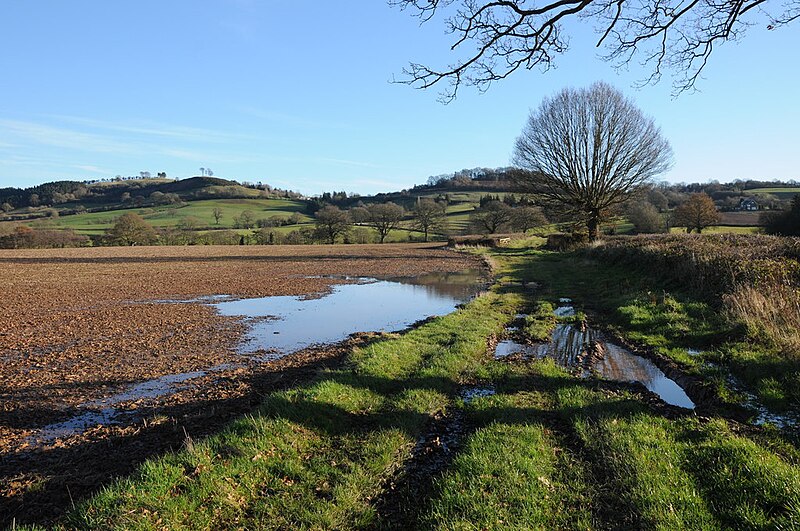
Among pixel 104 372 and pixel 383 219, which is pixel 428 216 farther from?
pixel 104 372

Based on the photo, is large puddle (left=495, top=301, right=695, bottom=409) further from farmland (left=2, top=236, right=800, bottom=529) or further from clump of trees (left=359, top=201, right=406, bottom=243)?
clump of trees (left=359, top=201, right=406, bottom=243)

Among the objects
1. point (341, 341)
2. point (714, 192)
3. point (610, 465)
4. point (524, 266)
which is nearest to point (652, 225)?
point (524, 266)

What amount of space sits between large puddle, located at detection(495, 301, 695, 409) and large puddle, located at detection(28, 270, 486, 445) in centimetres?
488

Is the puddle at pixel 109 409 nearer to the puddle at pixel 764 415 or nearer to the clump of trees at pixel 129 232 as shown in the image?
the puddle at pixel 764 415

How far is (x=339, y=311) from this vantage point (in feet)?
58.2

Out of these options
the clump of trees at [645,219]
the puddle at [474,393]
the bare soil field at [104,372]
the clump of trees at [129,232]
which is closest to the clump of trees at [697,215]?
the clump of trees at [645,219]

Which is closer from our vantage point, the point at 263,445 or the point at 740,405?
the point at 263,445

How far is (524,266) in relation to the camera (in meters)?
33.3

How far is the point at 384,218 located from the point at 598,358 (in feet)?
252

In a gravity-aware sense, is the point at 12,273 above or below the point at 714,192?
below

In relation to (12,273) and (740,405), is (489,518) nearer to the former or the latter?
(740,405)

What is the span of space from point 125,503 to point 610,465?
5.26m

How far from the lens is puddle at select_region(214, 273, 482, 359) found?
43.5ft

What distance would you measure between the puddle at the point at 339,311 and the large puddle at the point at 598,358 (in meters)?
4.80
